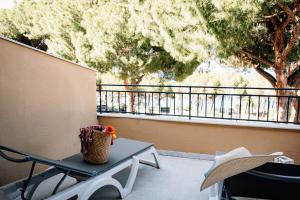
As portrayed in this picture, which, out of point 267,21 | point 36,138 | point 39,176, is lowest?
point 39,176

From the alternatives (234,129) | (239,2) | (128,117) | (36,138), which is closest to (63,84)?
(36,138)

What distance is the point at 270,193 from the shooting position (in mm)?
1927

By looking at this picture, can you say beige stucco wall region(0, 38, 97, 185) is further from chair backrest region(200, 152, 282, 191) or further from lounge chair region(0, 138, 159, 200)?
chair backrest region(200, 152, 282, 191)

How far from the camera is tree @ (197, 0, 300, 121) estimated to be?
3938 millimetres

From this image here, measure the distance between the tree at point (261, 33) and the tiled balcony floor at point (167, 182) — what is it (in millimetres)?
2124

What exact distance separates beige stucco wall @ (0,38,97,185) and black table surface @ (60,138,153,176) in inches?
26.1

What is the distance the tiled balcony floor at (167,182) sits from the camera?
270 cm

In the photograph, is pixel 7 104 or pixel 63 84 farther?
pixel 63 84

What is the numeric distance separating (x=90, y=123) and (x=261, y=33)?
4.13m

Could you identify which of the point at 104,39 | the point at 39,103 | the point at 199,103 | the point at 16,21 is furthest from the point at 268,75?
the point at 16,21

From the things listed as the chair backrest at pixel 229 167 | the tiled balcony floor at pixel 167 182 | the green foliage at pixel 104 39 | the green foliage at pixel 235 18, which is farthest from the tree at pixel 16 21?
the chair backrest at pixel 229 167

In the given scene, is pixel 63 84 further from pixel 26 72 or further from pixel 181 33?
pixel 181 33

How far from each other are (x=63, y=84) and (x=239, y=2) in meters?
3.03

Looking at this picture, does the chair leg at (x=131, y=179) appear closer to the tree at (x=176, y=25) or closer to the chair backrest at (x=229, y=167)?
the chair backrest at (x=229, y=167)
